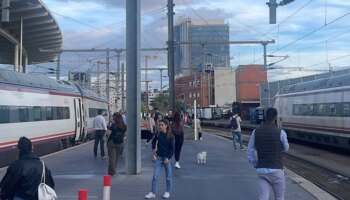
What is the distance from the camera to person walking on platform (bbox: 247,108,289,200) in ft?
26.7

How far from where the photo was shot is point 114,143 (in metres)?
15.4

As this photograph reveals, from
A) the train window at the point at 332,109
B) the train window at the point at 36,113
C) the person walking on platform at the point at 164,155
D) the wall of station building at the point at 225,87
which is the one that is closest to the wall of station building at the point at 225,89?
the wall of station building at the point at 225,87

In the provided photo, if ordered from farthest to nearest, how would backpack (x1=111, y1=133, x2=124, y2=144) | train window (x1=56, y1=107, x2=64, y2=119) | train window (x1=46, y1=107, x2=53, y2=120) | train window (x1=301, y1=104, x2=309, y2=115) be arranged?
train window (x1=301, y1=104, x2=309, y2=115)
train window (x1=56, y1=107, x2=64, y2=119)
train window (x1=46, y1=107, x2=53, y2=120)
backpack (x1=111, y1=133, x2=124, y2=144)

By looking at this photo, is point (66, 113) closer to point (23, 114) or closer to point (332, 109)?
point (23, 114)

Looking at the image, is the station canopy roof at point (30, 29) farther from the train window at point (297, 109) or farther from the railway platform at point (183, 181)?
the train window at point (297, 109)

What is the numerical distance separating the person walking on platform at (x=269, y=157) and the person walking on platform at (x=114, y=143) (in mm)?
7288

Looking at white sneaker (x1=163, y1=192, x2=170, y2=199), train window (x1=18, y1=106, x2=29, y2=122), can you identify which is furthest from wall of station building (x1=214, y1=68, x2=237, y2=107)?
white sneaker (x1=163, y1=192, x2=170, y2=199)

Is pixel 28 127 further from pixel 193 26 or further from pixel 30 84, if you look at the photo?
pixel 193 26

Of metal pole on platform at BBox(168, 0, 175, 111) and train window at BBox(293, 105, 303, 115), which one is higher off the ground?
metal pole on platform at BBox(168, 0, 175, 111)

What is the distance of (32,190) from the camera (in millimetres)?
7152

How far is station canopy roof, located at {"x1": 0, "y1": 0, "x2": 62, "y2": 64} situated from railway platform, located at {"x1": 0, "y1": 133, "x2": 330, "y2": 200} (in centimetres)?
1436

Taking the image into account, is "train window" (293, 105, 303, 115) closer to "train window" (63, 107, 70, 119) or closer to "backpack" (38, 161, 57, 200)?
"train window" (63, 107, 70, 119)

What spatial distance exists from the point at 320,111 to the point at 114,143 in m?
15.8

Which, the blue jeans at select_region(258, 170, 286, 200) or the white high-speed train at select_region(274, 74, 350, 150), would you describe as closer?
the blue jeans at select_region(258, 170, 286, 200)
